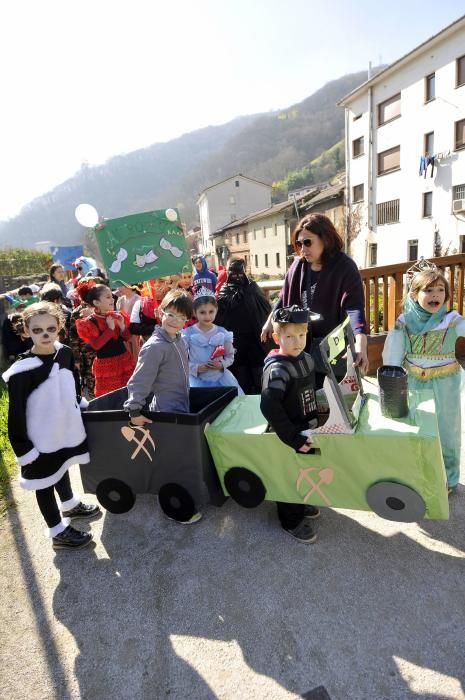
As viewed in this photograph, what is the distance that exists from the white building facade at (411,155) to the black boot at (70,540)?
22.0 m

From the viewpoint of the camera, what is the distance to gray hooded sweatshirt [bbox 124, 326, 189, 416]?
9.20 feet

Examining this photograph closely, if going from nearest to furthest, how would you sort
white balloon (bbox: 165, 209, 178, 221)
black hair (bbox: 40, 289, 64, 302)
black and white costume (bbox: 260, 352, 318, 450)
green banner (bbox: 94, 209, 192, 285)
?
black and white costume (bbox: 260, 352, 318, 450) → green banner (bbox: 94, 209, 192, 285) → white balloon (bbox: 165, 209, 178, 221) → black hair (bbox: 40, 289, 64, 302)

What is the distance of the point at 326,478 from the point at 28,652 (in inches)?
69.7

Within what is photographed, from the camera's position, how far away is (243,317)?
4.35 meters

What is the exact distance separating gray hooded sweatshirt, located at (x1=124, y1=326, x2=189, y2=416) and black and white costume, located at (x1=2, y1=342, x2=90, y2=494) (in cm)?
42

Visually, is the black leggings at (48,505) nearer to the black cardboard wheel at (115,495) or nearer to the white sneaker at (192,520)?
the black cardboard wheel at (115,495)

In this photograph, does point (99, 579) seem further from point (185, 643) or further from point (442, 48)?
point (442, 48)

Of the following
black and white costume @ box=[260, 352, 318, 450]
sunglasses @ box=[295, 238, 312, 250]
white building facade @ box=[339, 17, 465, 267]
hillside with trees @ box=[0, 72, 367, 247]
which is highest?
hillside with trees @ box=[0, 72, 367, 247]

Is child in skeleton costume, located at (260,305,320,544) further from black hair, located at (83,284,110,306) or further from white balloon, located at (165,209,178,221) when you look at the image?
white balloon, located at (165,209,178,221)

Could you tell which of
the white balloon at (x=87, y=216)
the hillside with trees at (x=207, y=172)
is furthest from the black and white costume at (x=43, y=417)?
the hillside with trees at (x=207, y=172)

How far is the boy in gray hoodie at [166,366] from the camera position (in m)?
2.83

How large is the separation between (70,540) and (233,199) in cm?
5413

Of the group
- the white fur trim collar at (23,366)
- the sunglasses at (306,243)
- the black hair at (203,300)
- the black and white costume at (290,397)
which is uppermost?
the sunglasses at (306,243)

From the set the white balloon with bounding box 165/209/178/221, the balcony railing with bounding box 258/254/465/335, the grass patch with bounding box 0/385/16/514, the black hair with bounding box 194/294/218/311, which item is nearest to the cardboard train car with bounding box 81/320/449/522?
the black hair with bounding box 194/294/218/311
